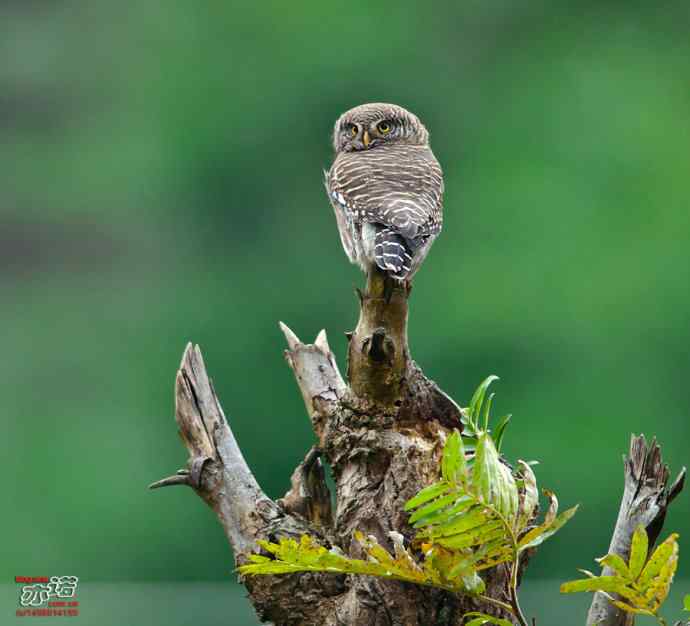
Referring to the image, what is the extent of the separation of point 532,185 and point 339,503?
10.8m

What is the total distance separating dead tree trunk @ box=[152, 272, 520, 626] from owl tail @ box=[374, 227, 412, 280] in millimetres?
39

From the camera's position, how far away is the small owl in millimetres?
3293

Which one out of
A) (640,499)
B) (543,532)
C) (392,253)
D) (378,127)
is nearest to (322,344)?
(392,253)

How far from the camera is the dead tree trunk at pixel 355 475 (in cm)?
259

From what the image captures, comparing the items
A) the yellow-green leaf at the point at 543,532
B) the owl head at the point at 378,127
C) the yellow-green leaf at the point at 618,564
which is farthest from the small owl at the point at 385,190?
the yellow-green leaf at the point at 618,564

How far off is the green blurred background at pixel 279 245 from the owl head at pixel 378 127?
17.2ft

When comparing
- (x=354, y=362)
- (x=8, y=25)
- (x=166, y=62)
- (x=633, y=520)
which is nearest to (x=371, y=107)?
(x=354, y=362)

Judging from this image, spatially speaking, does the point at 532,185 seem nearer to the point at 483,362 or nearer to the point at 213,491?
the point at 483,362

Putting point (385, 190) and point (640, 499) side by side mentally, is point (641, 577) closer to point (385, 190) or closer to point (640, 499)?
point (640, 499)

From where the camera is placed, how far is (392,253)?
Result: 3078 millimetres

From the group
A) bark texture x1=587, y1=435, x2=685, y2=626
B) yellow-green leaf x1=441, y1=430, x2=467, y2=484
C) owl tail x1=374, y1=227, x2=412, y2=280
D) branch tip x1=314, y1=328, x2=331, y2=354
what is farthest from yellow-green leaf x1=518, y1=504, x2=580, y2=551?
branch tip x1=314, y1=328, x2=331, y2=354

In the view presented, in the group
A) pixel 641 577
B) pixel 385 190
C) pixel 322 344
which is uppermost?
pixel 385 190

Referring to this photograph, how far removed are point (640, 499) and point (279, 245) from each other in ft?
33.9

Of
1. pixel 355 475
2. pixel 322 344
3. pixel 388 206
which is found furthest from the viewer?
pixel 388 206
